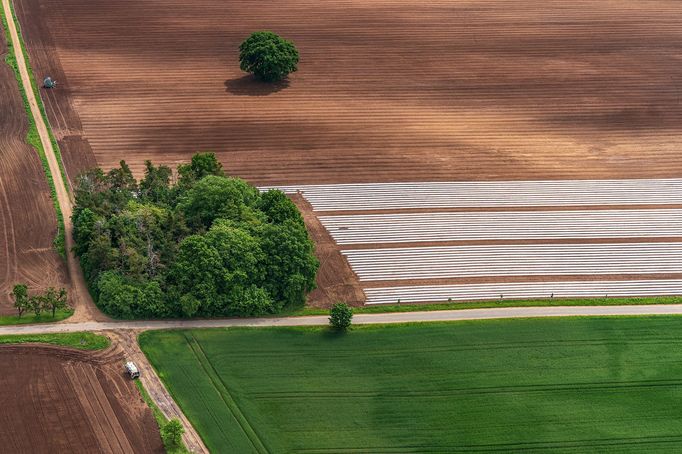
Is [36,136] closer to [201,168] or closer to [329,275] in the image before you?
[201,168]

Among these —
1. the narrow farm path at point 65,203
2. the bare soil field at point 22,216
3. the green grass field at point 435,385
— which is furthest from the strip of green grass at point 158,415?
the bare soil field at point 22,216

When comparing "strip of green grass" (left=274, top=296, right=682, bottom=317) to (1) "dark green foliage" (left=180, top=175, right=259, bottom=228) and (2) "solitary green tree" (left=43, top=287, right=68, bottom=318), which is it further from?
(2) "solitary green tree" (left=43, top=287, right=68, bottom=318)

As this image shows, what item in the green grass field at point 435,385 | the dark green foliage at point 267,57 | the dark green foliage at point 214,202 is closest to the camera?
Answer: the green grass field at point 435,385

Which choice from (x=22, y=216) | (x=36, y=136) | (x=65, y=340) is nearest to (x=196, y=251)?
(x=65, y=340)

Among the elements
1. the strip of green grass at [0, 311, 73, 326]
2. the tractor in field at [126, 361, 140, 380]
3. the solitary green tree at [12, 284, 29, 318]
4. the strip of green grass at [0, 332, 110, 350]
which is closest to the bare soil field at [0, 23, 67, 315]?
the strip of green grass at [0, 311, 73, 326]

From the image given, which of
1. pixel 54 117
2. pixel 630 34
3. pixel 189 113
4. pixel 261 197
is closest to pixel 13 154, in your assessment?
pixel 54 117

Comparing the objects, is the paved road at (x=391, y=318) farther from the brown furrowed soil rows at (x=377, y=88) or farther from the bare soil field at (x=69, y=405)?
the brown furrowed soil rows at (x=377, y=88)
